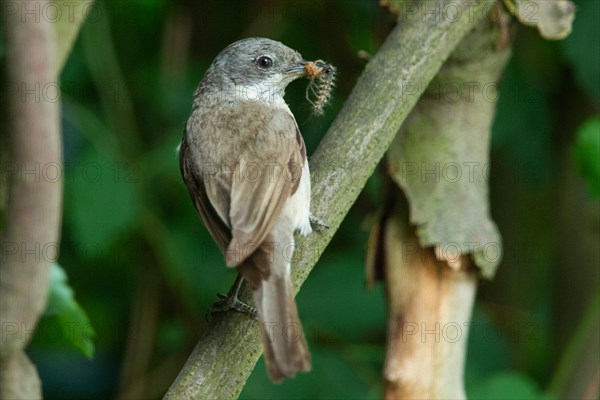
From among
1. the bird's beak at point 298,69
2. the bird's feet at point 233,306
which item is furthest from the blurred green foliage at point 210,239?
the bird's feet at point 233,306

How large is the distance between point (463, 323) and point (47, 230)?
89.4 inches

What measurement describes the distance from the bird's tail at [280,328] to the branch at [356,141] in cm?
15

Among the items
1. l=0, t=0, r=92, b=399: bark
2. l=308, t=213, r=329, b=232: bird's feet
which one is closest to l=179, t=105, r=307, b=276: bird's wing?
l=308, t=213, r=329, b=232: bird's feet

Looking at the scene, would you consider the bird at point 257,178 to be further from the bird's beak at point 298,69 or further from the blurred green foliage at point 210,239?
the blurred green foliage at point 210,239

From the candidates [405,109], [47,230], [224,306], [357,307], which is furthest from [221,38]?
[47,230]

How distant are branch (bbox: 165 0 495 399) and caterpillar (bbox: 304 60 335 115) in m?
0.43

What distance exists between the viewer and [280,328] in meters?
2.47

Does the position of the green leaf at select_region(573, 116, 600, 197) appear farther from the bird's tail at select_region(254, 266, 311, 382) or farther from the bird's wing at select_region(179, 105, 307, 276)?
Answer: the bird's tail at select_region(254, 266, 311, 382)

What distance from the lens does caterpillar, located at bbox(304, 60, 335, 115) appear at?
12.1 ft

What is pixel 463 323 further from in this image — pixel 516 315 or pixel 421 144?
pixel 516 315

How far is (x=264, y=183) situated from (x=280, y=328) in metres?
0.72

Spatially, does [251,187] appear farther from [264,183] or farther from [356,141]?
[356,141]

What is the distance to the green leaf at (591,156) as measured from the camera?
3377 mm

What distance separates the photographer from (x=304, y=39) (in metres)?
4.97
